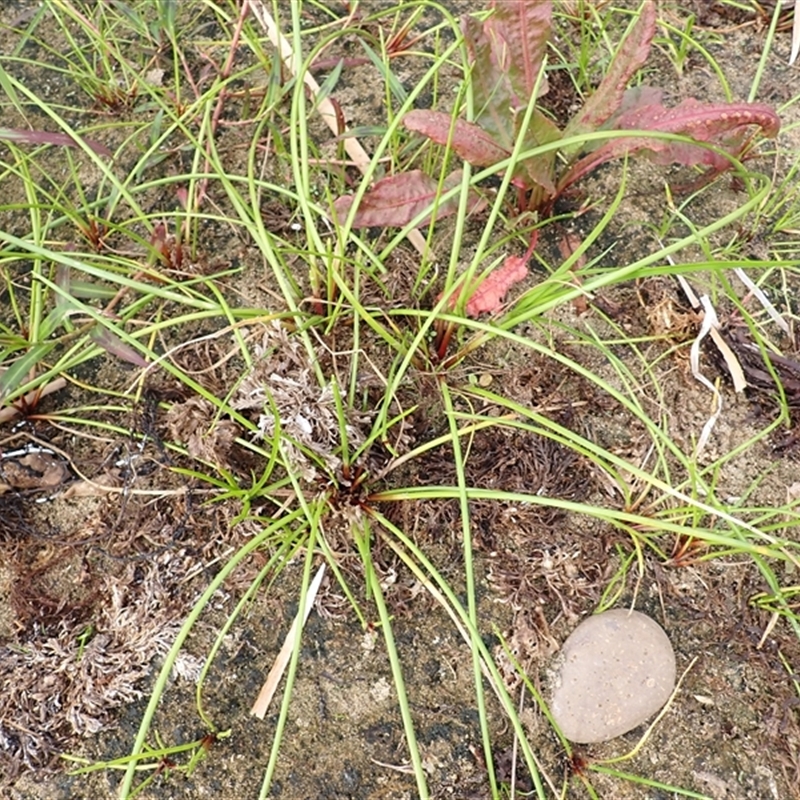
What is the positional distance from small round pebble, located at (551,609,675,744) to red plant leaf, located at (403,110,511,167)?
0.75 metres

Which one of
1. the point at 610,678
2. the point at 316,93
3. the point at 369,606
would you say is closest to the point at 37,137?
the point at 316,93

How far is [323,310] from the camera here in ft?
4.10

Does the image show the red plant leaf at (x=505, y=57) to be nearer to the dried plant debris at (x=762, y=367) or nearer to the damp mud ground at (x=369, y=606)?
the damp mud ground at (x=369, y=606)

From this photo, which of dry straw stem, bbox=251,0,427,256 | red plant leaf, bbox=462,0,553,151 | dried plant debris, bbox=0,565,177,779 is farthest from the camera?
dry straw stem, bbox=251,0,427,256

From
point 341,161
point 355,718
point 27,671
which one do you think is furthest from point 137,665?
point 341,161

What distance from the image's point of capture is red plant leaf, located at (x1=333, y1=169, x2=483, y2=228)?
3.90 ft

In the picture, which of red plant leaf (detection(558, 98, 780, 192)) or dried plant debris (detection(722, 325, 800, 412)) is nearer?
Answer: red plant leaf (detection(558, 98, 780, 192))

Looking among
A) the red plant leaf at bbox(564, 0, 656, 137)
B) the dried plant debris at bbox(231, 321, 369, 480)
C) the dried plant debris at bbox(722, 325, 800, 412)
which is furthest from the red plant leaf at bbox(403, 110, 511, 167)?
the dried plant debris at bbox(722, 325, 800, 412)

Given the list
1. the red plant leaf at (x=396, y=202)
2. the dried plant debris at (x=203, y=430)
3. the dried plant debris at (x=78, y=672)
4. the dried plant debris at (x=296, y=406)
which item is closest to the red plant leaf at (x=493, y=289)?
the red plant leaf at (x=396, y=202)

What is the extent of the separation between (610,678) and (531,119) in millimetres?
884

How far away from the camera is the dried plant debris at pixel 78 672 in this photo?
1.07 m

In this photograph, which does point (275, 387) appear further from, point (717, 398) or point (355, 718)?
point (717, 398)

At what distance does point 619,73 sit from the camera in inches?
46.3

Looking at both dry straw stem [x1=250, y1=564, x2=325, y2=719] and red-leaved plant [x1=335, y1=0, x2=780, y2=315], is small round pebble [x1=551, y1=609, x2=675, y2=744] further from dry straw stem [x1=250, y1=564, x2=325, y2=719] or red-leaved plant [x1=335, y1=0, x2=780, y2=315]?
red-leaved plant [x1=335, y1=0, x2=780, y2=315]
